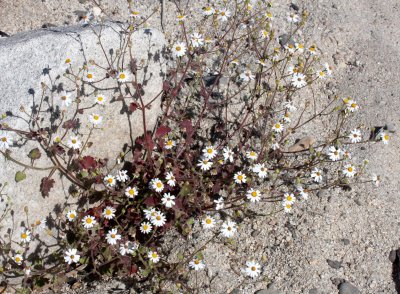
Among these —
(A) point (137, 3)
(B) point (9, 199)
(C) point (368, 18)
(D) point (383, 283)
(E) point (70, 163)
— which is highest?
(A) point (137, 3)

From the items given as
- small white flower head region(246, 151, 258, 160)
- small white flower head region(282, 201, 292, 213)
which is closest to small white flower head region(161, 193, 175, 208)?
small white flower head region(246, 151, 258, 160)

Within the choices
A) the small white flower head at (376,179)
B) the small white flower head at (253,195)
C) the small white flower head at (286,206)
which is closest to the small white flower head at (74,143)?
the small white flower head at (253,195)

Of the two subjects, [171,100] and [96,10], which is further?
[96,10]

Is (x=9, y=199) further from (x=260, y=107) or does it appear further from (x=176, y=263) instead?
(x=260, y=107)

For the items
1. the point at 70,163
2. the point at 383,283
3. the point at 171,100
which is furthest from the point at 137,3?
the point at 383,283

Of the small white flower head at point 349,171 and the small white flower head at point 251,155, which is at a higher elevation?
the small white flower head at point 251,155

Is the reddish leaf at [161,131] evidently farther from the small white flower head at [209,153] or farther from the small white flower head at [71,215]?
the small white flower head at [71,215]

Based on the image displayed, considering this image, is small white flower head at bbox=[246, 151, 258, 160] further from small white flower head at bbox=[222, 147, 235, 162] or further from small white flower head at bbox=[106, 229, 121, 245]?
small white flower head at bbox=[106, 229, 121, 245]

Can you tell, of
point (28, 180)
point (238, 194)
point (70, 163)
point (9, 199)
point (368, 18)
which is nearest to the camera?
point (9, 199)
